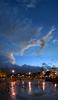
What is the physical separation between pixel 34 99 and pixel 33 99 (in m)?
0.14

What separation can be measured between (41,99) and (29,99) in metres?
1.75

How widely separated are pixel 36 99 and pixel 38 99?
29 centimetres

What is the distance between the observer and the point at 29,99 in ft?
118

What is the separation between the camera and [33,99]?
36000 millimetres

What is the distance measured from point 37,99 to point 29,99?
1152mm

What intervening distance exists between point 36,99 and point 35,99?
0.15 metres

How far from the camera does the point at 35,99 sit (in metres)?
36.0

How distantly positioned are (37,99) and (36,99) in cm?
15

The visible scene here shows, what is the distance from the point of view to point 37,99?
36031 millimetres

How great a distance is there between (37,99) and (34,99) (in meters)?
0.43

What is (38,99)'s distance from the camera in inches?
1419

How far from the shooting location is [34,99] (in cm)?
3600

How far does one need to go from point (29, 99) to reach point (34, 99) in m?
0.72

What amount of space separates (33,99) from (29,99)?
1.89 ft
